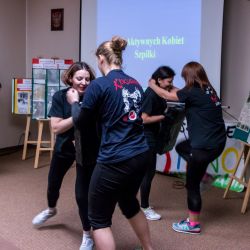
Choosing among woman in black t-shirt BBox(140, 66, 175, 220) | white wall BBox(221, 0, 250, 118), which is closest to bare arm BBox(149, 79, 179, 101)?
woman in black t-shirt BBox(140, 66, 175, 220)

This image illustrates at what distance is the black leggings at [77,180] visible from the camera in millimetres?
2484

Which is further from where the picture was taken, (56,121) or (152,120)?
(152,120)

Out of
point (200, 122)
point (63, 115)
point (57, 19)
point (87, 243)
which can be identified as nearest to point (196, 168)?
point (200, 122)

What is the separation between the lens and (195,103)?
2838 millimetres

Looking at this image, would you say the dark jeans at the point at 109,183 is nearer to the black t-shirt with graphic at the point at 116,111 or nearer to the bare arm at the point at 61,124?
the black t-shirt with graphic at the point at 116,111

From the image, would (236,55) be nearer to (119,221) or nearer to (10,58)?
(119,221)

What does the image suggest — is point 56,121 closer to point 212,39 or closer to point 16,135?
point 212,39

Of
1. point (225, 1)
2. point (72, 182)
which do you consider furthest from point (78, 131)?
point (225, 1)

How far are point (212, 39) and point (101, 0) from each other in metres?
1.42

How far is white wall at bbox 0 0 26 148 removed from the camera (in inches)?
214

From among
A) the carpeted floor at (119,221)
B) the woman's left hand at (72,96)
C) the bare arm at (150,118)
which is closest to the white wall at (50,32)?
the carpeted floor at (119,221)

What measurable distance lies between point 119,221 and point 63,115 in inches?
44.2

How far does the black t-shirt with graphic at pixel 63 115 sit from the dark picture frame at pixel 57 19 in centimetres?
315

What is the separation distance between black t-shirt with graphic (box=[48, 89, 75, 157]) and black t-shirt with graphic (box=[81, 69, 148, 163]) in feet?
1.87
